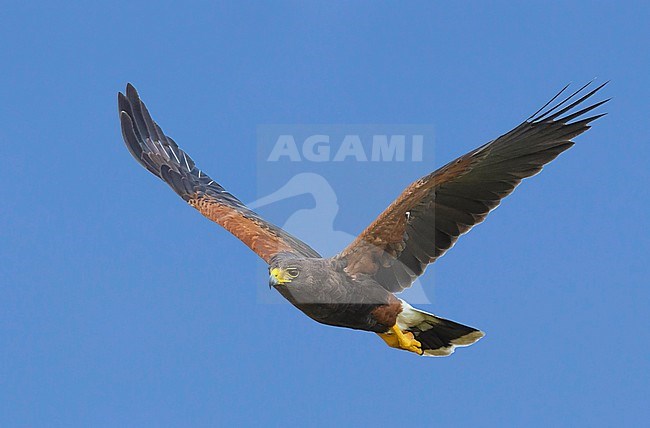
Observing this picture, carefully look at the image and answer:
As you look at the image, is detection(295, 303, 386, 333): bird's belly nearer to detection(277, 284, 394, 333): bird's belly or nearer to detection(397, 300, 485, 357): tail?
detection(277, 284, 394, 333): bird's belly

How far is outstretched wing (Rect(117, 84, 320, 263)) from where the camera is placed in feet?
45.7

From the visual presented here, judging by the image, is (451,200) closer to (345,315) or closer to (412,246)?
(412,246)

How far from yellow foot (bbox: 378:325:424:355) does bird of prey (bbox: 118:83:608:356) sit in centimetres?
1

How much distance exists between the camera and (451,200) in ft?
39.9

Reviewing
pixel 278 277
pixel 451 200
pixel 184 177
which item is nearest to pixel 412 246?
pixel 451 200

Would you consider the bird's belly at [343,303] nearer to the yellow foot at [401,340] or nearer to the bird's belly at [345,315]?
the bird's belly at [345,315]

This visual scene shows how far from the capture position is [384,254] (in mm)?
12453

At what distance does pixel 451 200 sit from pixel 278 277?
6.92 feet

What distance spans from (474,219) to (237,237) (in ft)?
10.1

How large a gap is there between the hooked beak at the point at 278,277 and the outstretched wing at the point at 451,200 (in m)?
0.94

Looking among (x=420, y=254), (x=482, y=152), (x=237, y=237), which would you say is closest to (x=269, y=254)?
(x=237, y=237)

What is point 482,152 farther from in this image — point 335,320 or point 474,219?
point 335,320

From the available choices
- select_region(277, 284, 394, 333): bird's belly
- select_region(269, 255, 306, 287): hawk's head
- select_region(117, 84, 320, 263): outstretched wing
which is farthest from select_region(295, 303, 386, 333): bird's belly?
select_region(117, 84, 320, 263): outstretched wing

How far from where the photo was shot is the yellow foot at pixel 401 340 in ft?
42.5
